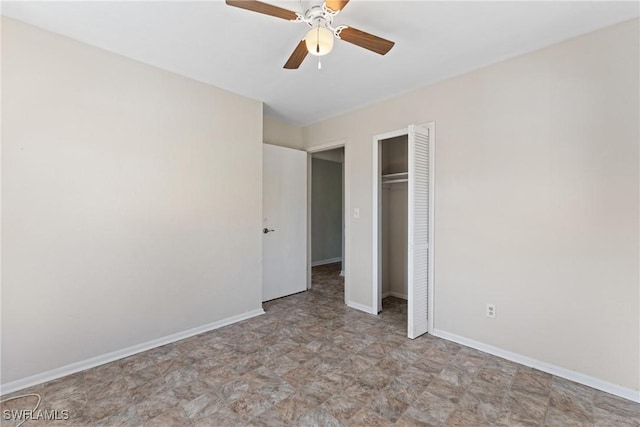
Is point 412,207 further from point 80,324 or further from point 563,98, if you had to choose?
point 80,324

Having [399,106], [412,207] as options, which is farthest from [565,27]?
[412,207]

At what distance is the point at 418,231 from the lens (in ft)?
9.12

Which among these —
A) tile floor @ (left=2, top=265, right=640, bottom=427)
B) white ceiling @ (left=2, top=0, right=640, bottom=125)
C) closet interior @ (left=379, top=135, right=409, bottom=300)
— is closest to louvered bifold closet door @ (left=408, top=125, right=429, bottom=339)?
tile floor @ (left=2, top=265, right=640, bottom=427)

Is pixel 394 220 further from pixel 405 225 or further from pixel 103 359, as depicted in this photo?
pixel 103 359

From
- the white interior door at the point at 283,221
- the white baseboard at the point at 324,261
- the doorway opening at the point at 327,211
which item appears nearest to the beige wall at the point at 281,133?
the white interior door at the point at 283,221

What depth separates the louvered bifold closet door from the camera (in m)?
2.72

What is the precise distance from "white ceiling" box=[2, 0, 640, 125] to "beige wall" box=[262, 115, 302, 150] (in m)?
1.11

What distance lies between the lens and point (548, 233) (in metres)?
2.21

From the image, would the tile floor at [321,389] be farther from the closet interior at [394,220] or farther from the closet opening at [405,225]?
the closet interior at [394,220]

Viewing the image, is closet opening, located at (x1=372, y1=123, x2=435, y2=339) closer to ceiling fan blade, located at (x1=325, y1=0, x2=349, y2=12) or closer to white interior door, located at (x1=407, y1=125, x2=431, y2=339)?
white interior door, located at (x1=407, y1=125, x2=431, y2=339)

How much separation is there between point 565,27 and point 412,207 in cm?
163

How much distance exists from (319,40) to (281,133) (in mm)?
2506

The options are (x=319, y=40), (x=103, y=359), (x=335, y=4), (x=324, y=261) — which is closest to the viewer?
(x=335, y=4)

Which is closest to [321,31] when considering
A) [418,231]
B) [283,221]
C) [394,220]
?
[418,231]
